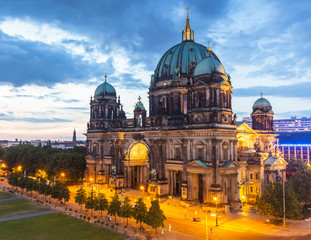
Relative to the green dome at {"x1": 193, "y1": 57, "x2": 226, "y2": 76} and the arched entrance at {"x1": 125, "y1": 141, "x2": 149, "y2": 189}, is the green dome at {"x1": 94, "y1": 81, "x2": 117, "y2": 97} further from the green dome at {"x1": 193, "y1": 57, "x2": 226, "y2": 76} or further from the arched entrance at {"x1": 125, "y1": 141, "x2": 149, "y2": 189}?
the green dome at {"x1": 193, "y1": 57, "x2": 226, "y2": 76}

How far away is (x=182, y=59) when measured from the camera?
8706 centimetres

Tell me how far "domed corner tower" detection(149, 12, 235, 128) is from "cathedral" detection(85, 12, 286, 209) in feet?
0.76

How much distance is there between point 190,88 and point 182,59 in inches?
744

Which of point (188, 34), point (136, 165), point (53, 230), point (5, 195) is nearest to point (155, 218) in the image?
point (53, 230)

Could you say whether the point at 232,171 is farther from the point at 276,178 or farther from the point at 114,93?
the point at 114,93

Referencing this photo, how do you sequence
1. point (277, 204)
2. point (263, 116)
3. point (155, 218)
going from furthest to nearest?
1. point (263, 116)
2. point (277, 204)
3. point (155, 218)

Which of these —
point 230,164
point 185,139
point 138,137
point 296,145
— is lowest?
point 230,164

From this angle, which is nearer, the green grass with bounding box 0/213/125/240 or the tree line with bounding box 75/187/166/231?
the green grass with bounding box 0/213/125/240

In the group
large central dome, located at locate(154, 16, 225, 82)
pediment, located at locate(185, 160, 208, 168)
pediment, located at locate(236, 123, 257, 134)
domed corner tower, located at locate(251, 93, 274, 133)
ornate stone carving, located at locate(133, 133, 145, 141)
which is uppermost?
large central dome, located at locate(154, 16, 225, 82)

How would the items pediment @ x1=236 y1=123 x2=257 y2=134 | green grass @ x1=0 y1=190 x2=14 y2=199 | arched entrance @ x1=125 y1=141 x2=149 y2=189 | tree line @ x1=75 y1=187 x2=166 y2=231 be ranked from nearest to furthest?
tree line @ x1=75 y1=187 x2=166 y2=231, pediment @ x1=236 y1=123 x2=257 y2=134, green grass @ x1=0 y1=190 x2=14 y2=199, arched entrance @ x1=125 y1=141 x2=149 y2=189

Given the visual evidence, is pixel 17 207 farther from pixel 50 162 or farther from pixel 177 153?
pixel 177 153

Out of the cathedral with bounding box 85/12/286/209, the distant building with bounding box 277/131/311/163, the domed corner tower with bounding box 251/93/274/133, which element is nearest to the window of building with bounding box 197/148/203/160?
the cathedral with bounding box 85/12/286/209

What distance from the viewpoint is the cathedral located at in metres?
66.7

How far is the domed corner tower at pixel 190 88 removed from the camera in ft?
221
